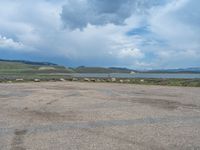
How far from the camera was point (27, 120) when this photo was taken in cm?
1376

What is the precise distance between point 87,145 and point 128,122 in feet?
13.3

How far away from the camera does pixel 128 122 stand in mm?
12961

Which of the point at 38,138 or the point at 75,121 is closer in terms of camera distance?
the point at 38,138

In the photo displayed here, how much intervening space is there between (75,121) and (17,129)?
258 cm

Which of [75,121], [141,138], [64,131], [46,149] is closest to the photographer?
[46,149]

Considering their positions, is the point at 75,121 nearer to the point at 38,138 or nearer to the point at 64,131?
the point at 64,131

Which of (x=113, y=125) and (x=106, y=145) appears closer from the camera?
(x=106, y=145)

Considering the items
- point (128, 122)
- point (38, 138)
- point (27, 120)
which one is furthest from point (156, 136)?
point (27, 120)

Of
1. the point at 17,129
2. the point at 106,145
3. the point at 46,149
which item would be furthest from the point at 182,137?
the point at 17,129

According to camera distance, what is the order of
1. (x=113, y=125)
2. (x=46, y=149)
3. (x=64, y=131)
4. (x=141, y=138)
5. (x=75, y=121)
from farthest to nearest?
(x=75, y=121) → (x=113, y=125) → (x=64, y=131) → (x=141, y=138) → (x=46, y=149)

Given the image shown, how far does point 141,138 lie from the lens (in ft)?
32.7

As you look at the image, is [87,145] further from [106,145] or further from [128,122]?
[128,122]

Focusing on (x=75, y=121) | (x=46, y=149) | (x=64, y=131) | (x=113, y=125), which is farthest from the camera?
(x=75, y=121)

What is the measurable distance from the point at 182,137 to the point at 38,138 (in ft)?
14.5
